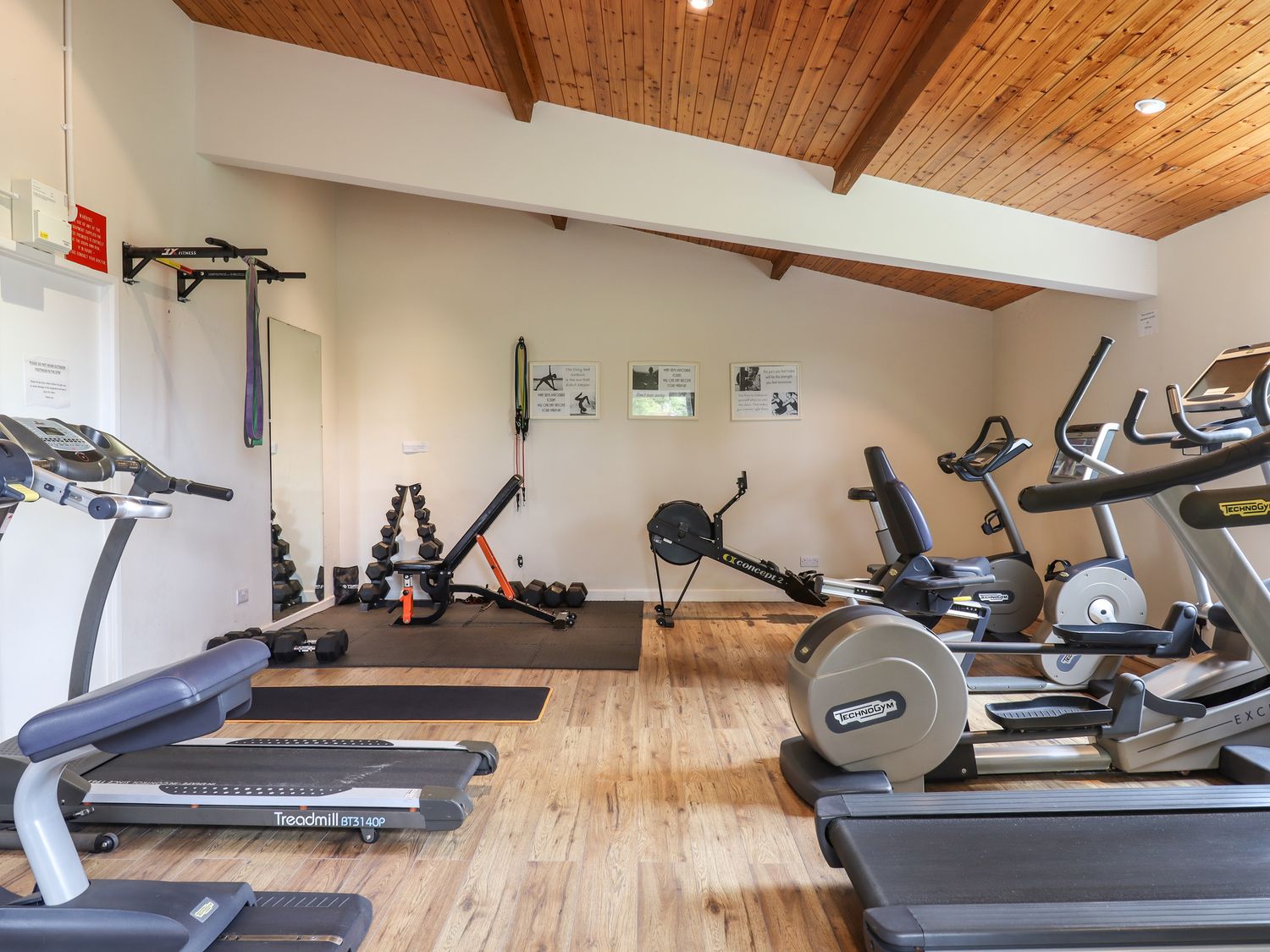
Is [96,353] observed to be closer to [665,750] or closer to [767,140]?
[665,750]

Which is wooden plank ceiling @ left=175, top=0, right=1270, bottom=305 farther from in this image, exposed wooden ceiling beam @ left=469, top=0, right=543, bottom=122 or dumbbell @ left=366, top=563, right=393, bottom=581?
dumbbell @ left=366, top=563, right=393, bottom=581

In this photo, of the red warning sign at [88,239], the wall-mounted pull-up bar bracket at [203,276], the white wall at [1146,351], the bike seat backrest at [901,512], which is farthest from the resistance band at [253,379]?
the white wall at [1146,351]

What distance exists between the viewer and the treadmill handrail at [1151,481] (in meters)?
1.27

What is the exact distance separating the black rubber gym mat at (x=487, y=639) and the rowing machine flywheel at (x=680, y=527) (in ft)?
1.96

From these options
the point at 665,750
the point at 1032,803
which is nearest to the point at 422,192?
the point at 665,750

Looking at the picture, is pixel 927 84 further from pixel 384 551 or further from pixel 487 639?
pixel 384 551

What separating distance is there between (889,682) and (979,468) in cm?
254

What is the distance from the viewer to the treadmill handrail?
4.17 feet

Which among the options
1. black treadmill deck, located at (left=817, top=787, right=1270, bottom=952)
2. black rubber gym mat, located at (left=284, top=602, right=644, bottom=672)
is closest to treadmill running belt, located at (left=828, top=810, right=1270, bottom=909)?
black treadmill deck, located at (left=817, top=787, right=1270, bottom=952)

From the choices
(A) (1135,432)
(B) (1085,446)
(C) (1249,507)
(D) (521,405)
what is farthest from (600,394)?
(C) (1249,507)

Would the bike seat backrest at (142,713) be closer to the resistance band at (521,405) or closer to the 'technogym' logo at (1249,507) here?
the 'technogym' logo at (1249,507)

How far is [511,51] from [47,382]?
2.62m

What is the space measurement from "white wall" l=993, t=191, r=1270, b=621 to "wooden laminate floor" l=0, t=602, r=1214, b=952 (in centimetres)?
230

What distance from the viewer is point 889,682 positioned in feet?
7.88
